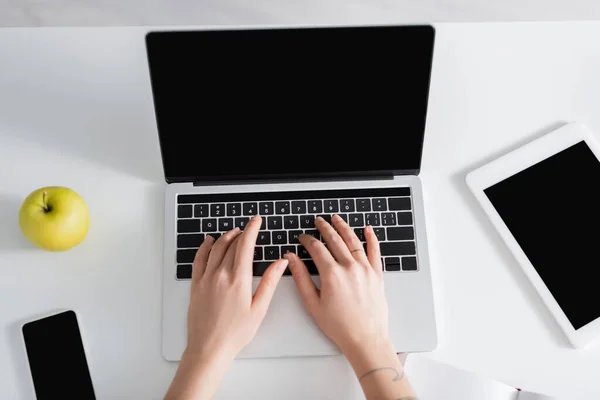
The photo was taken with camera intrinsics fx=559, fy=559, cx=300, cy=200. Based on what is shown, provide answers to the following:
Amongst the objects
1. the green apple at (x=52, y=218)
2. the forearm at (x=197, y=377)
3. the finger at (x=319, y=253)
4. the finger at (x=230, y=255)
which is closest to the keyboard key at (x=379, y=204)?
the finger at (x=319, y=253)

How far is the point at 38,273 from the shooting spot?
0.83m

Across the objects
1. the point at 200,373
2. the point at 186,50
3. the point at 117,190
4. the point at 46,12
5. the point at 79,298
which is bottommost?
the point at 200,373

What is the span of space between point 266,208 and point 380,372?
0.94 ft

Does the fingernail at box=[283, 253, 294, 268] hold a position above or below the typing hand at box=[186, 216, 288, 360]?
above

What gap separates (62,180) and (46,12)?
2.37ft

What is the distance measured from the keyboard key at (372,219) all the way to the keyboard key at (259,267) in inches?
6.4

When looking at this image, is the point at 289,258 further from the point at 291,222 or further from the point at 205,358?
the point at 205,358

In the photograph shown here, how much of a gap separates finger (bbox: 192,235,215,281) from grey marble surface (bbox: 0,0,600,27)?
0.77 m

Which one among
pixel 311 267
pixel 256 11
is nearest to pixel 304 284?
pixel 311 267

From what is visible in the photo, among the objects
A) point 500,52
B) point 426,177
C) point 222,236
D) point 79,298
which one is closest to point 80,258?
point 79,298

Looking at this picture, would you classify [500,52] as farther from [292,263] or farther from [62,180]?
[62,180]

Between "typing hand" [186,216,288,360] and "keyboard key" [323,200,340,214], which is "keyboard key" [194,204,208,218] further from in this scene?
"keyboard key" [323,200,340,214]

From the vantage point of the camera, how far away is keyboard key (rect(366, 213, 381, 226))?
0.84m

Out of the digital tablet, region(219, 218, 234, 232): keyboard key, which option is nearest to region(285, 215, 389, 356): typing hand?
region(219, 218, 234, 232): keyboard key
